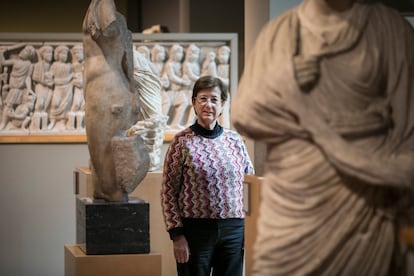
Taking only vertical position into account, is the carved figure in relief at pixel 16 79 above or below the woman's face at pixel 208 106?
above

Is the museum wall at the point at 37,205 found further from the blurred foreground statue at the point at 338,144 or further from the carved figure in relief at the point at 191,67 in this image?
the blurred foreground statue at the point at 338,144

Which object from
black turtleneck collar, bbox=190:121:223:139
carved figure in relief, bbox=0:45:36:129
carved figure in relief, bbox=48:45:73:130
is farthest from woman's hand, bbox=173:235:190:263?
carved figure in relief, bbox=0:45:36:129

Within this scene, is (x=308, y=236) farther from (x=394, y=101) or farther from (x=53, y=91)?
(x=53, y=91)

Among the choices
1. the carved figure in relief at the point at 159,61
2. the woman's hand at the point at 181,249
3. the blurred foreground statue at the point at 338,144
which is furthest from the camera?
the carved figure in relief at the point at 159,61

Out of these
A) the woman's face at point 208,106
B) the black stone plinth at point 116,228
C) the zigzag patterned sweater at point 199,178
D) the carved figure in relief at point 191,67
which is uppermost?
the carved figure in relief at point 191,67

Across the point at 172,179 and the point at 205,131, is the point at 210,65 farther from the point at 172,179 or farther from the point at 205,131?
the point at 172,179

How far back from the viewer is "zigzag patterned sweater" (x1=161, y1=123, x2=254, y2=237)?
21.4 ft

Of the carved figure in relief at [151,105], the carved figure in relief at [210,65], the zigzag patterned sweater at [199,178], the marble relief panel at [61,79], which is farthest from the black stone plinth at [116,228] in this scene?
the carved figure in relief at [210,65]

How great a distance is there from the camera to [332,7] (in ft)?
13.8

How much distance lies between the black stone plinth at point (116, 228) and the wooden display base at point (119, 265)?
60 millimetres

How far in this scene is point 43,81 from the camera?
451 inches

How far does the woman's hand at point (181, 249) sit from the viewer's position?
643 centimetres

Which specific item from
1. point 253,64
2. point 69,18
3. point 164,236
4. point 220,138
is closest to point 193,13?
point 69,18

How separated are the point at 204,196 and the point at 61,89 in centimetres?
519
